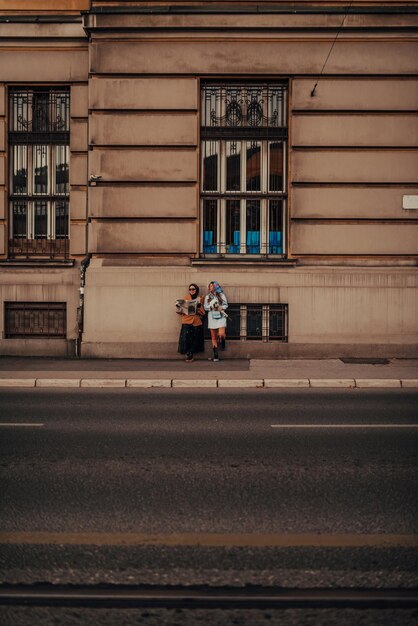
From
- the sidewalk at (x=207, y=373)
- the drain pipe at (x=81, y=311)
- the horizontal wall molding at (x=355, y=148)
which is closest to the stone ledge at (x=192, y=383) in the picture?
the sidewalk at (x=207, y=373)

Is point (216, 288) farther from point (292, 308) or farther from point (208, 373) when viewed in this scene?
point (208, 373)

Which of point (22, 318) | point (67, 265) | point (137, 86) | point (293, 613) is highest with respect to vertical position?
point (137, 86)

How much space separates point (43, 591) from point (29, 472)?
2773 mm

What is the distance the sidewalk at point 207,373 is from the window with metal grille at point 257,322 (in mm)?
708

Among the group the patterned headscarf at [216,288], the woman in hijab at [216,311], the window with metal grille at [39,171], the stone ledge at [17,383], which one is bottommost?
the stone ledge at [17,383]

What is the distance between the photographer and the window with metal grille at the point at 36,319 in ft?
57.4

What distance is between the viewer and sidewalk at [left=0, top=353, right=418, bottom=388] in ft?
44.6

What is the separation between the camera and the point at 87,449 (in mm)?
8156

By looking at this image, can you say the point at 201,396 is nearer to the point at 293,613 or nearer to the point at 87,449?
the point at 87,449

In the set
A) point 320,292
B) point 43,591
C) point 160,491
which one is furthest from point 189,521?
point 320,292

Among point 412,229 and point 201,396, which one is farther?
point 412,229

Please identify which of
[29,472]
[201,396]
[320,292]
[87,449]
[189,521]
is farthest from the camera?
[320,292]

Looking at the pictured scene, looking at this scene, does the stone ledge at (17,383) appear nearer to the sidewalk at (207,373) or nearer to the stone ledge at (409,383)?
the sidewalk at (207,373)

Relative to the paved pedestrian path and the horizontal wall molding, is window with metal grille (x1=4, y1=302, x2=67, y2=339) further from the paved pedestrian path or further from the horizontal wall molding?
the horizontal wall molding
